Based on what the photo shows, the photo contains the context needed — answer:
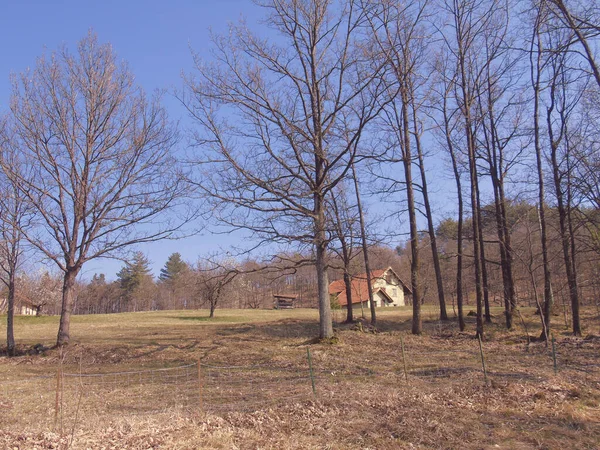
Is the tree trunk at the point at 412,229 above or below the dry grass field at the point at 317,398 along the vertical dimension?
above

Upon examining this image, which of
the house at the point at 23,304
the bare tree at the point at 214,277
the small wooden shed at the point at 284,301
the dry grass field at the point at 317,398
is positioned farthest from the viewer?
the small wooden shed at the point at 284,301

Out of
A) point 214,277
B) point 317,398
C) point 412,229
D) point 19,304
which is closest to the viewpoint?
point 317,398

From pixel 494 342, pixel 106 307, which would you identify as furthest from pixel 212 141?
pixel 106 307

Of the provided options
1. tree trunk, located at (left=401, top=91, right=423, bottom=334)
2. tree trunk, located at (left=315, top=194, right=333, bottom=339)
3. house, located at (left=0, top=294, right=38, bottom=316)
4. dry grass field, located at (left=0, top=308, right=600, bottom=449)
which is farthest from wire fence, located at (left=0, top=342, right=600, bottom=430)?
house, located at (left=0, top=294, right=38, bottom=316)

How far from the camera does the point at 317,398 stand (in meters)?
8.04

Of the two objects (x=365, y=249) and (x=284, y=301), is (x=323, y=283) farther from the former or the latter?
(x=284, y=301)

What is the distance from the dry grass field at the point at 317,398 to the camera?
6141 mm

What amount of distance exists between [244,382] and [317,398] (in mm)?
3077

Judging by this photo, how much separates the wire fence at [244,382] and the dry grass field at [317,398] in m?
0.05

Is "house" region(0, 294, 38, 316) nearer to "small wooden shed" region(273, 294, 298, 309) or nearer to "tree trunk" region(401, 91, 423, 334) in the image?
"tree trunk" region(401, 91, 423, 334)

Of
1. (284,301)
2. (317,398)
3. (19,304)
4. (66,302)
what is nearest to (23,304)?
(19,304)

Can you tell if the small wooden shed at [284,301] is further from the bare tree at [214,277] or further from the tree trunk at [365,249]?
the bare tree at [214,277]

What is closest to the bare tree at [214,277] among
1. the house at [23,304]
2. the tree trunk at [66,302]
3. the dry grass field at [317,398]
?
the dry grass field at [317,398]

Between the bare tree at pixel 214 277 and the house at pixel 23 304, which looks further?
the house at pixel 23 304
